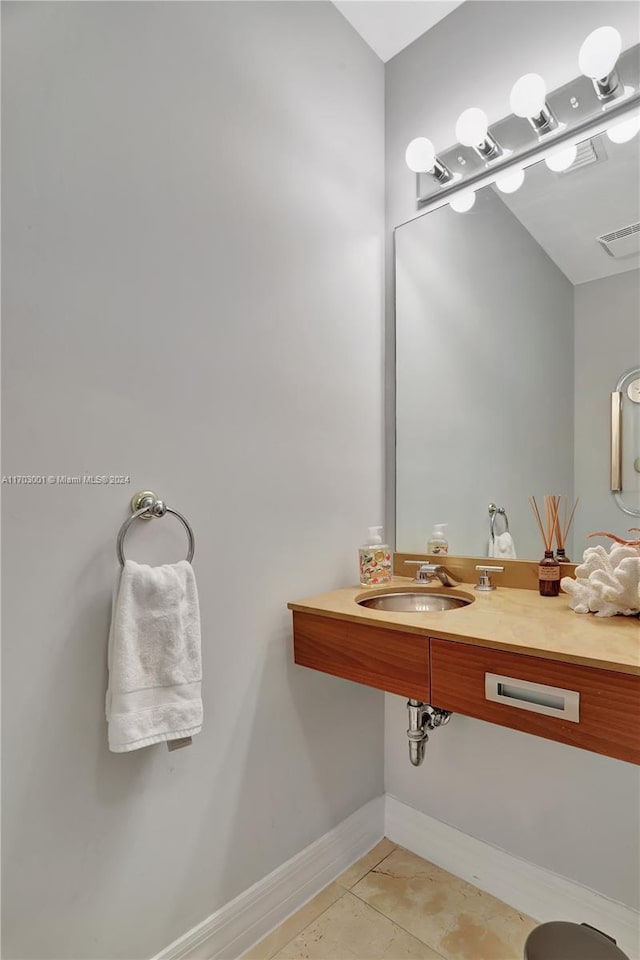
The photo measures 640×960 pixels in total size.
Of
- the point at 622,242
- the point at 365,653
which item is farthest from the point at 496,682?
the point at 622,242

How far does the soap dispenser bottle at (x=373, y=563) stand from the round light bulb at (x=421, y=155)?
1111 mm

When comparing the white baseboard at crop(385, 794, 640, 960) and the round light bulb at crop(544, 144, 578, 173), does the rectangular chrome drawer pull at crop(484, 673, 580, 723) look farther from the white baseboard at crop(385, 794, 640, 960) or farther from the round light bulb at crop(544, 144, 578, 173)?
the round light bulb at crop(544, 144, 578, 173)

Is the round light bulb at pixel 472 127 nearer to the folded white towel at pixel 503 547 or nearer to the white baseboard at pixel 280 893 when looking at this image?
the folded white towel at pixel 503 547

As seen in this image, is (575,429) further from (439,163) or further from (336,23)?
(336,23)

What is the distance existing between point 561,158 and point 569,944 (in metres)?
1.83

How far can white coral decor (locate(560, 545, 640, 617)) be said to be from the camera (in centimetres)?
110

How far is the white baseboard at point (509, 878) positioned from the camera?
1277 mm

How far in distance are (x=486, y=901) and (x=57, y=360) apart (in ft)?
5.68

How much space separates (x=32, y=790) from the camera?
943 millimetres

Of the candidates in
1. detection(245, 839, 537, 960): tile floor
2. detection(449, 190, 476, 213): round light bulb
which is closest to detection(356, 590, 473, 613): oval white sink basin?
detection(245, 839, 537, 960): tile floor

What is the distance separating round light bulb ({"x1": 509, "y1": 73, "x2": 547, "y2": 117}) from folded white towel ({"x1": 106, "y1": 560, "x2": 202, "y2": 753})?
1433mm


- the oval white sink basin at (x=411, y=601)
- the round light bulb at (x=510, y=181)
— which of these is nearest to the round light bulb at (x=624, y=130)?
the round light bulb at (x=510, y=181)

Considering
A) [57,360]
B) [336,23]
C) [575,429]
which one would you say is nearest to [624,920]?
[575,429]

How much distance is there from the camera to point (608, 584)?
113 cm
